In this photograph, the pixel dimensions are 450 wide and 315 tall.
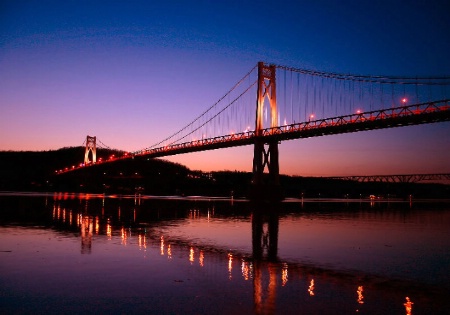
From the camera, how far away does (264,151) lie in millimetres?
60750

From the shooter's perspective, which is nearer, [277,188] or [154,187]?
[277,188]

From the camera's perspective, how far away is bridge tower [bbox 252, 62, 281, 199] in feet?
192

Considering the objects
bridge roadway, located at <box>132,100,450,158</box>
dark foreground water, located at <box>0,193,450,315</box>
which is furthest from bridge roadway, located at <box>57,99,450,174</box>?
dark foreground water, located at <box>0,193,450,315</box>

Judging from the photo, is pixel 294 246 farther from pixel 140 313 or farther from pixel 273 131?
pixel 273 131

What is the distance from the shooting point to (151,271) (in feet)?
34.1

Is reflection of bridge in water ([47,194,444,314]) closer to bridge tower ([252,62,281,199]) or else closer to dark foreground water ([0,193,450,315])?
dark foreground water ([0,193,450,315])

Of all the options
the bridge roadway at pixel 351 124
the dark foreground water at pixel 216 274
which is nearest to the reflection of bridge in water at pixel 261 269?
the dark foreground water at pixel 216 274

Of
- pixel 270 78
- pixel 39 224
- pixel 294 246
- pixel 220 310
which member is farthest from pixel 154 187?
pixel 220 310

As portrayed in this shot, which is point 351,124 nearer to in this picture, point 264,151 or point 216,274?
point 264,151

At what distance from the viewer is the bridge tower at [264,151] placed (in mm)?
58562

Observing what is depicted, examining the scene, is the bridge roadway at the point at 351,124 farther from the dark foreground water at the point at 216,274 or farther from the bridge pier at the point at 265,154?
the dark foreground water at the point at 216,274

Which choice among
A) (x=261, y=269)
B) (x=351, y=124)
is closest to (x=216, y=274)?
(x=261, y=269)

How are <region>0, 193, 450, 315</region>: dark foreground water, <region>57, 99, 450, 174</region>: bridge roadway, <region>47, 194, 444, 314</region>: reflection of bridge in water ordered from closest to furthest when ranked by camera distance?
<region>0, 193, 450, 315</region>: dark foreground water
<region>47, 194, 444, 314</region>: reflection of bridge in water
<region>57, 99, 450, 174</region>: bridge roadway

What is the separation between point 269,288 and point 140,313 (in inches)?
111
